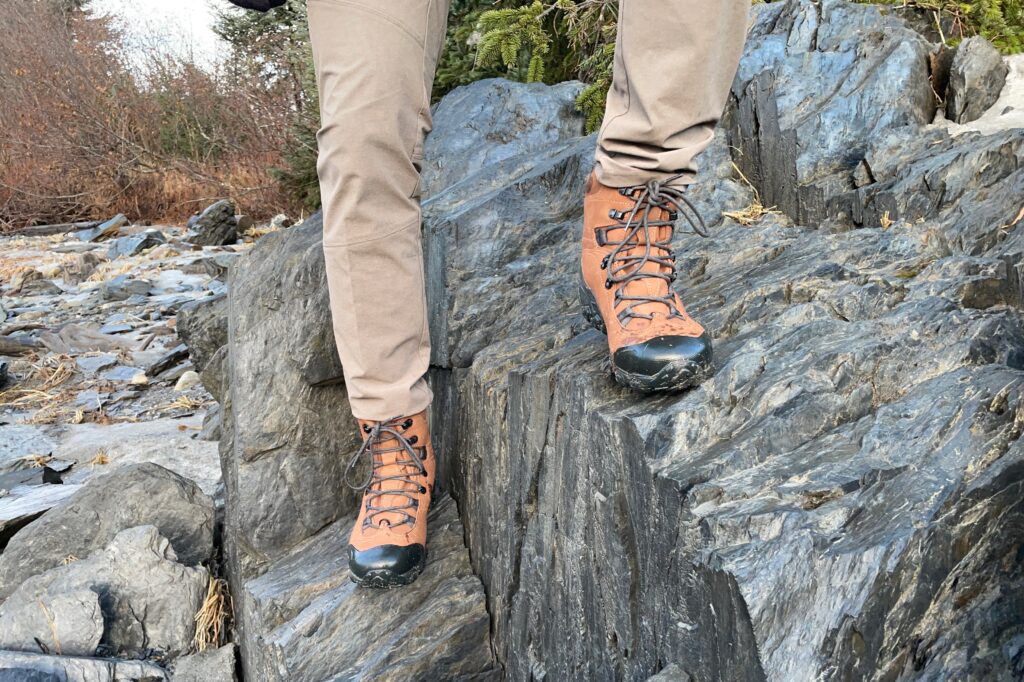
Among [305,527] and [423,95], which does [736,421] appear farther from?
[305,527]

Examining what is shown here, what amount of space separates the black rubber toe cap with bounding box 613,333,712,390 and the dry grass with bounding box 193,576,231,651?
229 cm

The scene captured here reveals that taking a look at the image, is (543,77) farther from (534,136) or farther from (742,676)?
(742,676)

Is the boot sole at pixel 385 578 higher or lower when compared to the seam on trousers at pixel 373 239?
lower

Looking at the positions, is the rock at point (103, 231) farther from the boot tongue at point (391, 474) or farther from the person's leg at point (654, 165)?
the person's leg at point (654, 165)

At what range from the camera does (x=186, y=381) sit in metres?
6.46

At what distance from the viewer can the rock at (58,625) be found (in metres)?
3.04

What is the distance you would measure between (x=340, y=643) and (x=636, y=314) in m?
1.40

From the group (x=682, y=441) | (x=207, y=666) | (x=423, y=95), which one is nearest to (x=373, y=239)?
(x=423, y=95)

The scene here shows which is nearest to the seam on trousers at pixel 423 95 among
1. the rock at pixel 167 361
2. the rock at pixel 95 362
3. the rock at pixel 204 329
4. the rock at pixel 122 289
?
the rock at pixel 204 329

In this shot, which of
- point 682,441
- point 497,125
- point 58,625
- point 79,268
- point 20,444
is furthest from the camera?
point 79,268

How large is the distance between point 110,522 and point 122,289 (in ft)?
20.5

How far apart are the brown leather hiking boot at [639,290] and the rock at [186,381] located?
490cm

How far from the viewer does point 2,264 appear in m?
11.1

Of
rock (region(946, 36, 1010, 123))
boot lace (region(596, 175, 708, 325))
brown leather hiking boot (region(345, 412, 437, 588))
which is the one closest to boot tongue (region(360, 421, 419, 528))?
brown leather hiking boot (region(345, 412, 437, 588))
